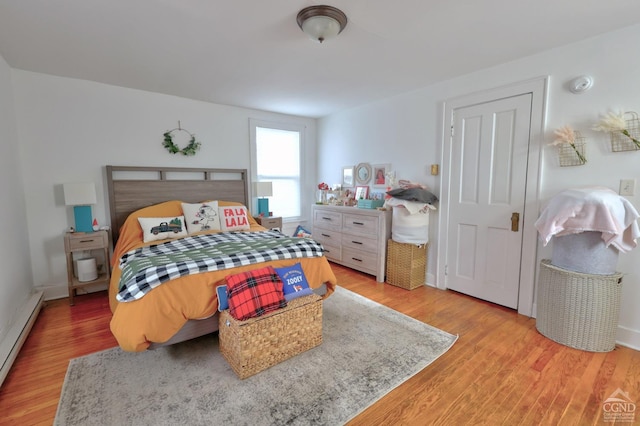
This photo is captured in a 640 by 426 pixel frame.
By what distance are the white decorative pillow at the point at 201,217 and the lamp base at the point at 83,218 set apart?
2.91 feet

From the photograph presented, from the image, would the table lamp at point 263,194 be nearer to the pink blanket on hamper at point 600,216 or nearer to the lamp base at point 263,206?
the lamp base at point 263,206

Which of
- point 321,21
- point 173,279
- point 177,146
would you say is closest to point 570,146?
point 321,21

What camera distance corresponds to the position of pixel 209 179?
3.91 metres

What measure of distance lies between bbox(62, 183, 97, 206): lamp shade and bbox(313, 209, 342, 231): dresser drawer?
2724 millimetres

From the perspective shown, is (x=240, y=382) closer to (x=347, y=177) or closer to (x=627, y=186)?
(x=627, y=186)

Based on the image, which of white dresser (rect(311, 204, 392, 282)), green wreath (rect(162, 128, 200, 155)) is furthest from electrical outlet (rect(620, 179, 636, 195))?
green wreath (rect(162, 128, 200, 155))

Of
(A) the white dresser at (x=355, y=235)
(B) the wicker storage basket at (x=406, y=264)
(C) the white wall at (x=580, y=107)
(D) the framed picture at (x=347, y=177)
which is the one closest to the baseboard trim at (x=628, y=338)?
(C) the white wall at (x=580, y=107)

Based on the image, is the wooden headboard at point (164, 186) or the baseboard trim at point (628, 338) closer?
the baseboard trim at point (628, 338)

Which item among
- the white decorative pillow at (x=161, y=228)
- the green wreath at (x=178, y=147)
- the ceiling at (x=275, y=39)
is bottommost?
the white decorative pillow at (x=161, y=228)

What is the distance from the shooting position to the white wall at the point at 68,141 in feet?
9.45

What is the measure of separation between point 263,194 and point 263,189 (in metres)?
0.07

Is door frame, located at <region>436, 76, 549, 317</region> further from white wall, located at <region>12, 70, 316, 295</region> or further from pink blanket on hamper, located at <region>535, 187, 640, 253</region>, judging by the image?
white wall, located at <region>12, 70, 316, 295</region>

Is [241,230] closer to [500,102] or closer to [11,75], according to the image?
[11,75]

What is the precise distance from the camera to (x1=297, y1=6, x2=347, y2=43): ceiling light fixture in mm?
1781
